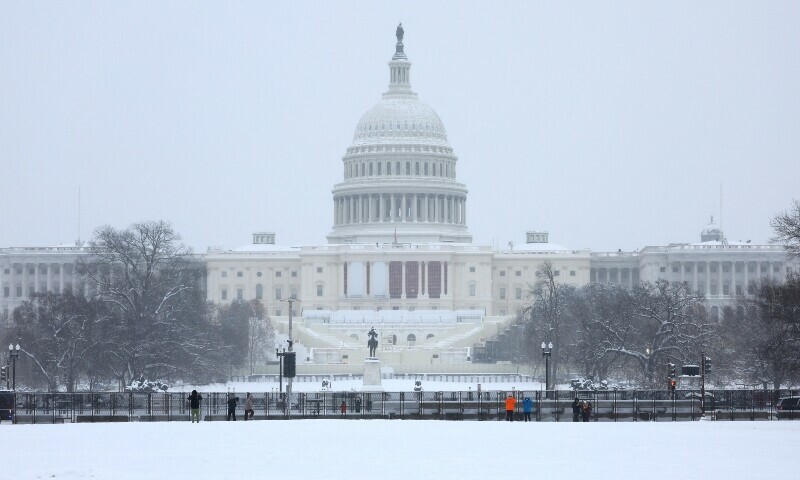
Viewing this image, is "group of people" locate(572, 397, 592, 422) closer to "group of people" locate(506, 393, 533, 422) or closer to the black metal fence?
the black metal fence

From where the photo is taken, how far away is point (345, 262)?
19838cm

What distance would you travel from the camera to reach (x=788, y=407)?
72625mm

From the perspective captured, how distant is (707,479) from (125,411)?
33334 millimetres

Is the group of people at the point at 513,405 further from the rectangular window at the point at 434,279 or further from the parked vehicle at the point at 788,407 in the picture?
the rectangular window at the point at 434,279

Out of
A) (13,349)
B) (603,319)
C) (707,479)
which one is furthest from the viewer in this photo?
(603,319)

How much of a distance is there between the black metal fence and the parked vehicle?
51 millimetres

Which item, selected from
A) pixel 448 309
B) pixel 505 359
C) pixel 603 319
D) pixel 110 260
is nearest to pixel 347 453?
pixel 603 319

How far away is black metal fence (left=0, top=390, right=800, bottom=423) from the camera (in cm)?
7125

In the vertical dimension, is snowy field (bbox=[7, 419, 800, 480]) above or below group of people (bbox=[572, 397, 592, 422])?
below

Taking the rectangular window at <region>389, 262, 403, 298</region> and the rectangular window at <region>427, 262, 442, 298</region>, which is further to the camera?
the rectangular window at <region>427, 262, 442, 298</region>

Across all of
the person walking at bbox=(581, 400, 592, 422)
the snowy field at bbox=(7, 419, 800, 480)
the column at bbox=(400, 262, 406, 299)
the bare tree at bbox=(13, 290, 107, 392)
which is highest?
the column at bbox=(400, 262, 406, 299)

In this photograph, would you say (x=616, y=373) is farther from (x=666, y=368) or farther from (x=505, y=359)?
(x=505, y=359)

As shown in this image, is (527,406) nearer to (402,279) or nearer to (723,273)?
(402,279)

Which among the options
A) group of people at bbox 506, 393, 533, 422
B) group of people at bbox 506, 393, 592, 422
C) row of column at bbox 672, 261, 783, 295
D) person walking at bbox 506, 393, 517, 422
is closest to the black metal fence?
group of people at bbox 506, 393, 592, 422
